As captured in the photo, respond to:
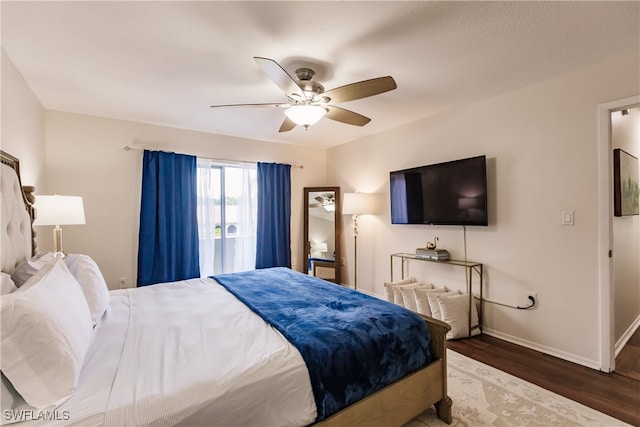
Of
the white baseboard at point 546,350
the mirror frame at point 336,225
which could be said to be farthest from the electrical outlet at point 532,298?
the mirror frame at point 336,225

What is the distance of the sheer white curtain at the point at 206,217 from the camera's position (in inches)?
161

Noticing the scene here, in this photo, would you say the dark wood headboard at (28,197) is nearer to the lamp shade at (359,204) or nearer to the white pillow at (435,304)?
the lamp shade at (359,204)

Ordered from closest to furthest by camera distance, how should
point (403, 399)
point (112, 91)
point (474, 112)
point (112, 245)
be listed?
point (403, 399)
point (112, 91)
point (474, 112)
point (112, 245)

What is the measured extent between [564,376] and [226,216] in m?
4.10

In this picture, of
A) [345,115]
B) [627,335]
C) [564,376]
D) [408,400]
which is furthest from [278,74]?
[627,335]

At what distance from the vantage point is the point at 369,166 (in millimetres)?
4434

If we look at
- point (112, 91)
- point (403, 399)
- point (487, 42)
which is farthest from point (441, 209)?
point (112, 91)

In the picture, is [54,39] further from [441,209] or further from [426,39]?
[441,209]

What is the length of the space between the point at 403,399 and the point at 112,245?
358 cm

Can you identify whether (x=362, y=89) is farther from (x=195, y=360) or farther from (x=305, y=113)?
(x=195, y=360)

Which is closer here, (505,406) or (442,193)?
(505,406)

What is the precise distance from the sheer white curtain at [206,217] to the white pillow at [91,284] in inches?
77.0

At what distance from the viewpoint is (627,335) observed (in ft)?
9.58

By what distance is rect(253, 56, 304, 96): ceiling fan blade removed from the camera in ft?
5.63
